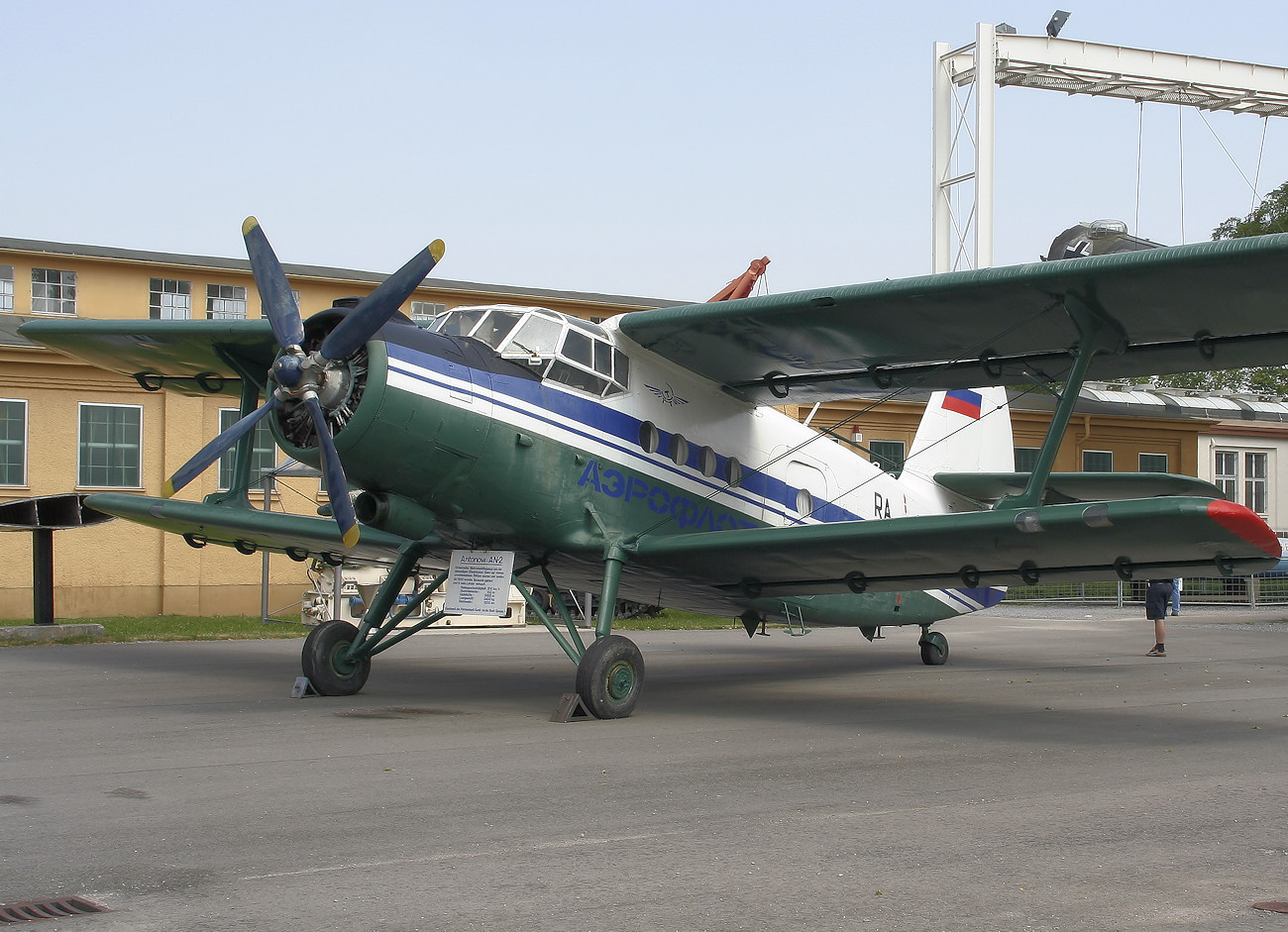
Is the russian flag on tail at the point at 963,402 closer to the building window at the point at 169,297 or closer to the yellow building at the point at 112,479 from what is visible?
the yellow building at the point at 112,479

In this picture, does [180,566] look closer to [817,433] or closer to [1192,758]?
[817,433]

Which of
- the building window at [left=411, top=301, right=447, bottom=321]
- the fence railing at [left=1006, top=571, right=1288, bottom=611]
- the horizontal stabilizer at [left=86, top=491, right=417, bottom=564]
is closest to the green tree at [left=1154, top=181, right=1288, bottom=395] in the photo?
the fence railing at [left=1006, top=571, right=1288, bottom=611]

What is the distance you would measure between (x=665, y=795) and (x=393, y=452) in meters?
3.91

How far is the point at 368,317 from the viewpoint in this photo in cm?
934

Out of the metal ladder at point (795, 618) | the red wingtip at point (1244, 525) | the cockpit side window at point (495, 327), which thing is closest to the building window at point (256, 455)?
the metal ladder at point (795, 618)

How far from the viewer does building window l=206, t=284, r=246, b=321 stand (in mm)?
34875

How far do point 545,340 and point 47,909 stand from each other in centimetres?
696

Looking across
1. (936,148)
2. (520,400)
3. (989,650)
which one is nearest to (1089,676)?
(989,650)

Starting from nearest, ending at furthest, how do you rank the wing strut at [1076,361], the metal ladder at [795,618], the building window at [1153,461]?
the wing strut at [1076,361], the metal ladder at [795,618], the building window at [1153,461]

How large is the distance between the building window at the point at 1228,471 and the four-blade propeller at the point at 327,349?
40.7 metres

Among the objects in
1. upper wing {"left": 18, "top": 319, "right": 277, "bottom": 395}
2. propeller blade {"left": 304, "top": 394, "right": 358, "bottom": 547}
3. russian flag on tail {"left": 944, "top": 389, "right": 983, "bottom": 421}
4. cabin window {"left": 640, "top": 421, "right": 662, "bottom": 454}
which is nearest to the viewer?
propeller blade {"left": 304, "top": 394, "right": 358, "bottom": 547}

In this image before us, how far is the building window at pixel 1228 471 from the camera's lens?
4378cm

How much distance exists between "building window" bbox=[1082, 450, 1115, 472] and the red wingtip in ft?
105

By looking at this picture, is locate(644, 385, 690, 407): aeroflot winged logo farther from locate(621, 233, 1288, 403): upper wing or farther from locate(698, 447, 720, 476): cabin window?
locate(698, 447, 720, 476): cabin window
